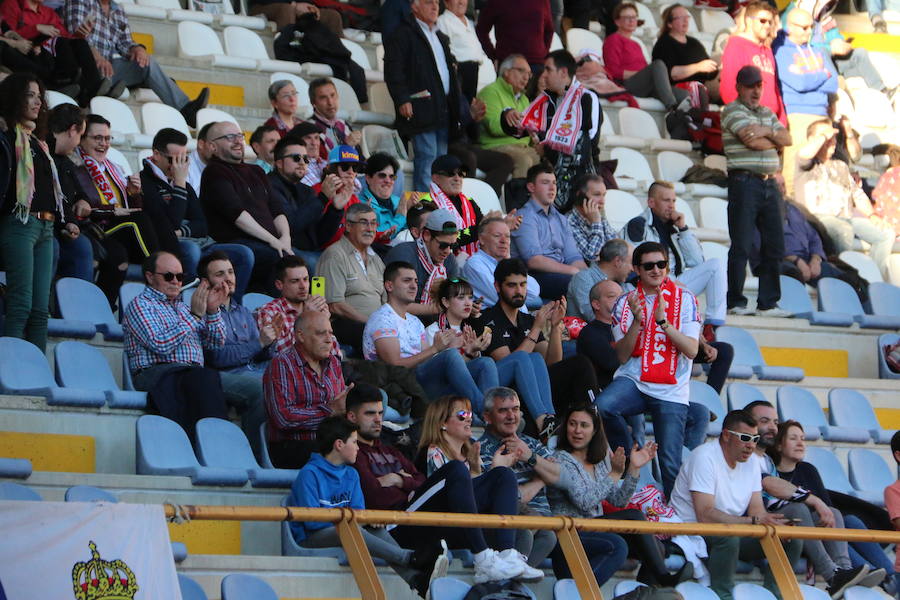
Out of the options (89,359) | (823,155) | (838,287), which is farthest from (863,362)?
(89,359)

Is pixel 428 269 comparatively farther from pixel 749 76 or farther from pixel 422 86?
pixel 749 76

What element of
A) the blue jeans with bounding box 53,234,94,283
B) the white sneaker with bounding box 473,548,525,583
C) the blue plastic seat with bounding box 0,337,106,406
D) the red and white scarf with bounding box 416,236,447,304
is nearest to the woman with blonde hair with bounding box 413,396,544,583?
the white sneaker with bounding box 473,548,525,583

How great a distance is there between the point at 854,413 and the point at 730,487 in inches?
84.9

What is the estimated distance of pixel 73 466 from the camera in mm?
7211

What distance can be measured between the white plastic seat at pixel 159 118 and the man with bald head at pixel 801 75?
14.5 ft

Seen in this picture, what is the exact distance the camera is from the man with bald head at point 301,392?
7.36 meters

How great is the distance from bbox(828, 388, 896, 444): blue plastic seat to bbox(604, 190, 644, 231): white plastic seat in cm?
185

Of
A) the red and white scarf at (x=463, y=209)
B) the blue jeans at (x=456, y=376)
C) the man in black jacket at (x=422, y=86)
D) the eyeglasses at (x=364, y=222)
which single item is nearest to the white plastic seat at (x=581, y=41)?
the man in black jacket at (x=422, y=86)

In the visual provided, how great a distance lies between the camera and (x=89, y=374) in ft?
24.6

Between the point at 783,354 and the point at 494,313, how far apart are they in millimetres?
2781

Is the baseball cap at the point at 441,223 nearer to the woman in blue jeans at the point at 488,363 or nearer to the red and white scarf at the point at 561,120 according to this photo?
the woman in blue jeans at the point at 488,363

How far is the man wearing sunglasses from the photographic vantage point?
7953 millimetres

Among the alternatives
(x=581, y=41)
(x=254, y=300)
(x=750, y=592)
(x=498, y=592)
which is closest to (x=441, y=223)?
(x=254, y=300)

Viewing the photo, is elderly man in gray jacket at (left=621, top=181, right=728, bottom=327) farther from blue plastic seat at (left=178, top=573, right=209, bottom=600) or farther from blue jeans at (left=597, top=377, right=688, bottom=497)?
blue plastic seat at (left=178, top=573, right=209, bottom=600)
